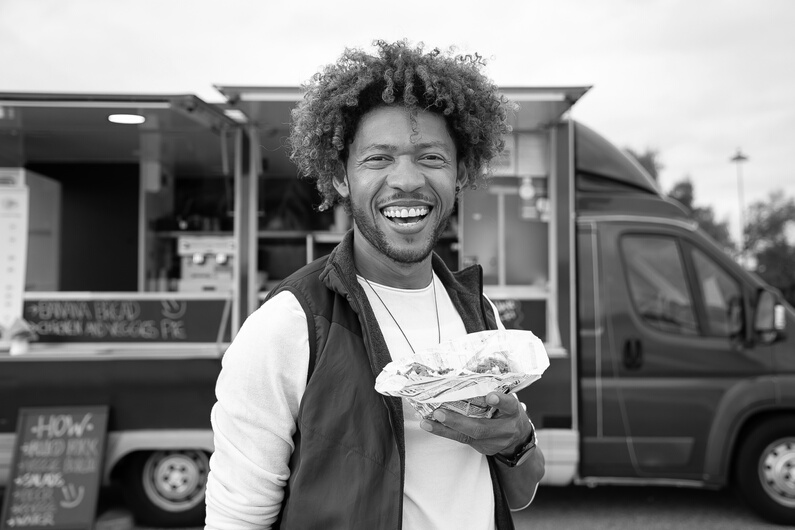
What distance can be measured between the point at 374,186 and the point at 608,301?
393cm

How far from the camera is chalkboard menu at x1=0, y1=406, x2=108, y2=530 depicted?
484cm

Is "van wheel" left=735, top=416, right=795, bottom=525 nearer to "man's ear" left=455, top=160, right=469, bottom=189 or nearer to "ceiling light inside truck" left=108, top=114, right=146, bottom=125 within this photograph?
"man's ear" left=455, top=160, right=469, bottom=189

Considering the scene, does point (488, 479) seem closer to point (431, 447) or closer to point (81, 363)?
point (431, 447)

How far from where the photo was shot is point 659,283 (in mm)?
5270

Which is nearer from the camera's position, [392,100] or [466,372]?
[466,372]

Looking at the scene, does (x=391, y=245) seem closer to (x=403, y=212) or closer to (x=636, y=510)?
(x=403, y=212)

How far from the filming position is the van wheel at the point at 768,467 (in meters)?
5.08

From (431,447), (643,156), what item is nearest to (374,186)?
→ (431,447)

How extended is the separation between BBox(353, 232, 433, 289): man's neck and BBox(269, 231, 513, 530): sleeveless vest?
0.13 metres

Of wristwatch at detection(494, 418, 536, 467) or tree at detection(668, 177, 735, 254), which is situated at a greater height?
tree at detection(668, 177, 735, 254)

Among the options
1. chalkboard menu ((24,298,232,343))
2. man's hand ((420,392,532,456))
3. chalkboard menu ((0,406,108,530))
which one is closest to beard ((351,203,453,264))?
man's hand ((420,392,532,456))

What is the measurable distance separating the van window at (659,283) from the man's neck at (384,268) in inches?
152

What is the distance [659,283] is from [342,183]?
400 cm

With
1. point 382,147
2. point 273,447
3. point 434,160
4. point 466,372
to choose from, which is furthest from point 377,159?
point 273,447
